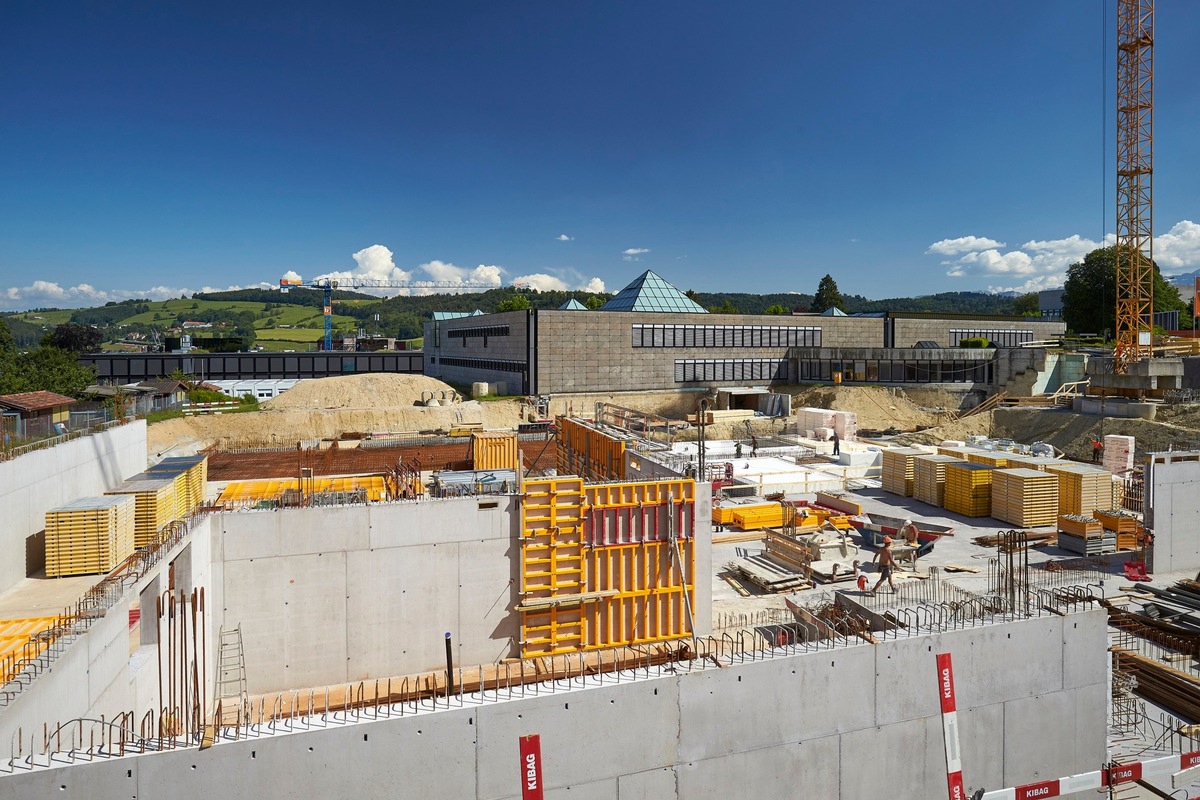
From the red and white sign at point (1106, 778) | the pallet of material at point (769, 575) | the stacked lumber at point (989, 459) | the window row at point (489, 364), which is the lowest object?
the red and white sign at point (1106, 778)

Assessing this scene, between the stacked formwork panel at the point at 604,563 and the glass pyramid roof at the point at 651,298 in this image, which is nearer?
the stacked formwork panel at the point at 604,563

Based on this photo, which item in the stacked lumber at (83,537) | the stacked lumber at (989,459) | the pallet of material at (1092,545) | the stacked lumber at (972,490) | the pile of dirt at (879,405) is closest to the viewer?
the stacked lumber at (83,537)

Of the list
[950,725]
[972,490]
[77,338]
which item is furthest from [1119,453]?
[77,338]

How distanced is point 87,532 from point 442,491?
7676 mm

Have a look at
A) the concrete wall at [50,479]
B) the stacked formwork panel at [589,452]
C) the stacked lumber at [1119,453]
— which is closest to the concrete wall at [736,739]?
the stacked formwork panel at [589,452]

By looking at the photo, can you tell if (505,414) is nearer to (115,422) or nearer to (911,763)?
(115,422)

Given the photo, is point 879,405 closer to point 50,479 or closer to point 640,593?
point 640,593

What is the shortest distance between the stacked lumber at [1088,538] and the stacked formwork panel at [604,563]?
13772 millimetres

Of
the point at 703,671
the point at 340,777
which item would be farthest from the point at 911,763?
the point at 340,777

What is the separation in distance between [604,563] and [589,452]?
Answer: 304 inches

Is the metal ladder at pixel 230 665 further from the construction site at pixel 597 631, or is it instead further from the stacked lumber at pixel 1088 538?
the stacked lumber at pixel 1088 538

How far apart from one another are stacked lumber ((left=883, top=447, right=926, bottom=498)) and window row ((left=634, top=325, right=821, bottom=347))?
31.7m

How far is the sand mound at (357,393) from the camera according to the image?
59.1 meters

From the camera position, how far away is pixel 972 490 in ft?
88.3
